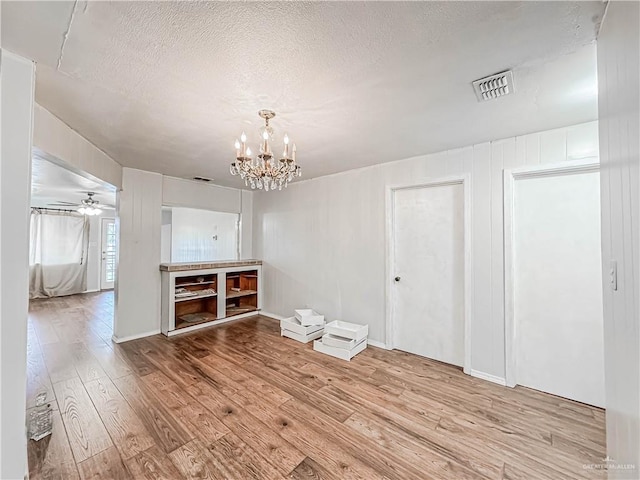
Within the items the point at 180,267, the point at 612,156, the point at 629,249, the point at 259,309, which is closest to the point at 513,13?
the point at 612,156

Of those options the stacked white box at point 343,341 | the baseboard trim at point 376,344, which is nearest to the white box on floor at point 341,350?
the stacked white box at point 343,341

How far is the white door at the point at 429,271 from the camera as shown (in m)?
2.82

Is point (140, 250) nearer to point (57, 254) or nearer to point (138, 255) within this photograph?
point (138, 255)

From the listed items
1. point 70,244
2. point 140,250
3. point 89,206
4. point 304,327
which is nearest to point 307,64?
point 304,327

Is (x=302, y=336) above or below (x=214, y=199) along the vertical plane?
below

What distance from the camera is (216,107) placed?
1894mm

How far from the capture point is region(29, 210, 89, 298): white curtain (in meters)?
6.02

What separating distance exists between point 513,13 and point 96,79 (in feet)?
7.19

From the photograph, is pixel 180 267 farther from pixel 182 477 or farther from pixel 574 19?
pixel 574 19

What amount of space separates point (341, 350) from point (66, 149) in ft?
10.5

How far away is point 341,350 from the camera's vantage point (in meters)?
3.03

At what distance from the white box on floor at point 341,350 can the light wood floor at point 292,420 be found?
10 centimetres

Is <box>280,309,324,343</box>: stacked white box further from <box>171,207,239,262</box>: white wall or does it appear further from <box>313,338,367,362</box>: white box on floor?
<box>171,207,239,262</box>: white wall

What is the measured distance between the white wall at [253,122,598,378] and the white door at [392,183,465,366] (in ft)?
0.59
